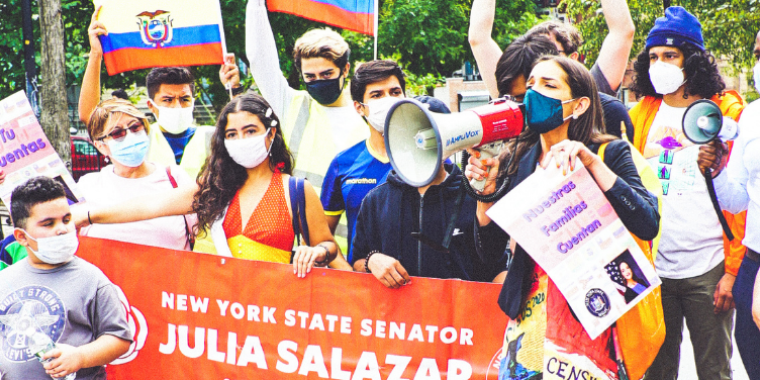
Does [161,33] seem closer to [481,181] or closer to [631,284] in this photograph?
[481,181]

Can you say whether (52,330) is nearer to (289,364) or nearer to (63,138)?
(289,364)

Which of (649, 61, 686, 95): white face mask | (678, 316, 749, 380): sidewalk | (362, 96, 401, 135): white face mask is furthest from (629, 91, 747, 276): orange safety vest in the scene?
(678, 316, 749, 380): sidewalk

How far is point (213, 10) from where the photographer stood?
16.6 feet

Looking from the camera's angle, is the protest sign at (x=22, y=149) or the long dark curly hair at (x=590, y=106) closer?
the long dark curly hair at (x=590, y=106)

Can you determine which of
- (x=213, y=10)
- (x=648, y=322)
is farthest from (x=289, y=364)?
(x=213, y=10)

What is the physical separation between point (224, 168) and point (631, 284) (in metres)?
2.06

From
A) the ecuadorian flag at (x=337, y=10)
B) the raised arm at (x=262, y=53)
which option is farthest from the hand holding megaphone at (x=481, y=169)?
the ecuadorian flag at (x=337, y=10)

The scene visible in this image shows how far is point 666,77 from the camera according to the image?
13.0 feet

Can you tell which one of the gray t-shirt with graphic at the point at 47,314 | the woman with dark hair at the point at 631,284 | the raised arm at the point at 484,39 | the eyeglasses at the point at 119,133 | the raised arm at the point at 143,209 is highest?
the raised arm at the point at 484,39

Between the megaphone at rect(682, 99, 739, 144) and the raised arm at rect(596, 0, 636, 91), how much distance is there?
2.85 ft

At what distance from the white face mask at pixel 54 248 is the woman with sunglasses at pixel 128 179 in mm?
801

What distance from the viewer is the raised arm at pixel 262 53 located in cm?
462

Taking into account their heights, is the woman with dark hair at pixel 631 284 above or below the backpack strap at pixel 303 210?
above

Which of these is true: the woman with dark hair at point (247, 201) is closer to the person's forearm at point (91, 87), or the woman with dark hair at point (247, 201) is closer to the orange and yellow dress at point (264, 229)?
the orange and yellow dress at point (264, 229)
